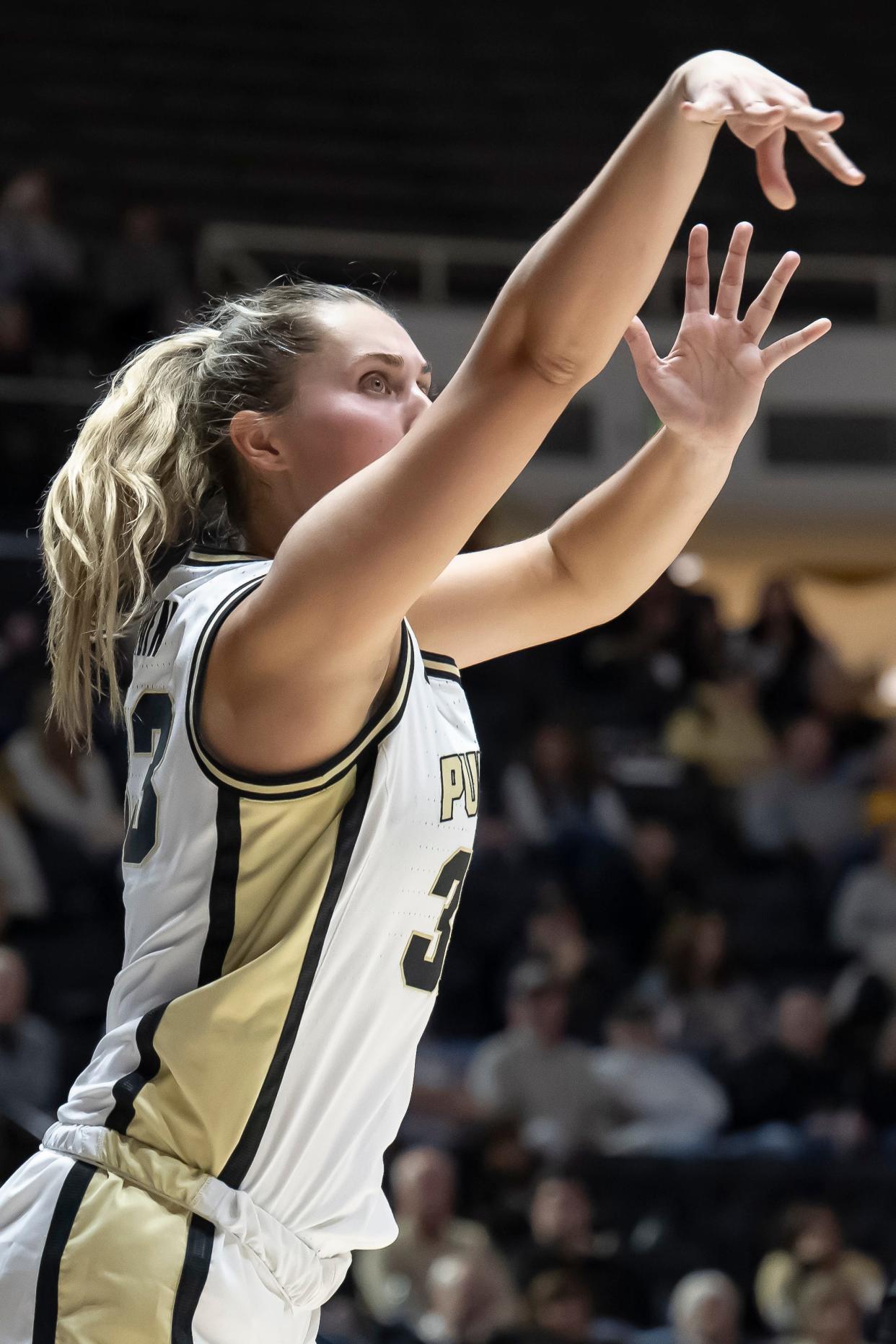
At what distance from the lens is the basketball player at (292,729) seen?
150 centimetres

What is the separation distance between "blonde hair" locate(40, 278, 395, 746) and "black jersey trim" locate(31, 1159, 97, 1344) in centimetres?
49

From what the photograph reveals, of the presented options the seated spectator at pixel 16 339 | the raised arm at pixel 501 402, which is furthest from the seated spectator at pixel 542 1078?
the raised arm at pixel 501 402

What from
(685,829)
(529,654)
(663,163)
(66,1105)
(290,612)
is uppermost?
(663,163)

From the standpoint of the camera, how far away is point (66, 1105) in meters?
1.83

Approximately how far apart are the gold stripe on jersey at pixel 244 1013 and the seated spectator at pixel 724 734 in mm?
6558

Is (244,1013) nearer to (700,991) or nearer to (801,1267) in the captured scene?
(801,1267)

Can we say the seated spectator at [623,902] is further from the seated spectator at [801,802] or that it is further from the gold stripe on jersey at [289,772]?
the gold stripe on jersey at [289,772]

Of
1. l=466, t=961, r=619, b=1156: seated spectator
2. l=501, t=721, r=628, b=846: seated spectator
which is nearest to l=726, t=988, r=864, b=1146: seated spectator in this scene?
l=466, t=961, r=619, b=1156: seated spectator

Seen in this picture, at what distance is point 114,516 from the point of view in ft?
6.26

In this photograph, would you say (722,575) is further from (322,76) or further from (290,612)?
(290,612)

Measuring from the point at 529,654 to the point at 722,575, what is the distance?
3.12m

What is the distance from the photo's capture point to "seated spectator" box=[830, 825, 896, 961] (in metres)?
7.23

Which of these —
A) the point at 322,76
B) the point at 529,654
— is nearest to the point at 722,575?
the point at 529,654

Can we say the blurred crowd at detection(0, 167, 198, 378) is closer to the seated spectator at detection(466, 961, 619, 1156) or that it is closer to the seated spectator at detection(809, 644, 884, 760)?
the seated spectator at detection(466, 961, 619, 1156)
